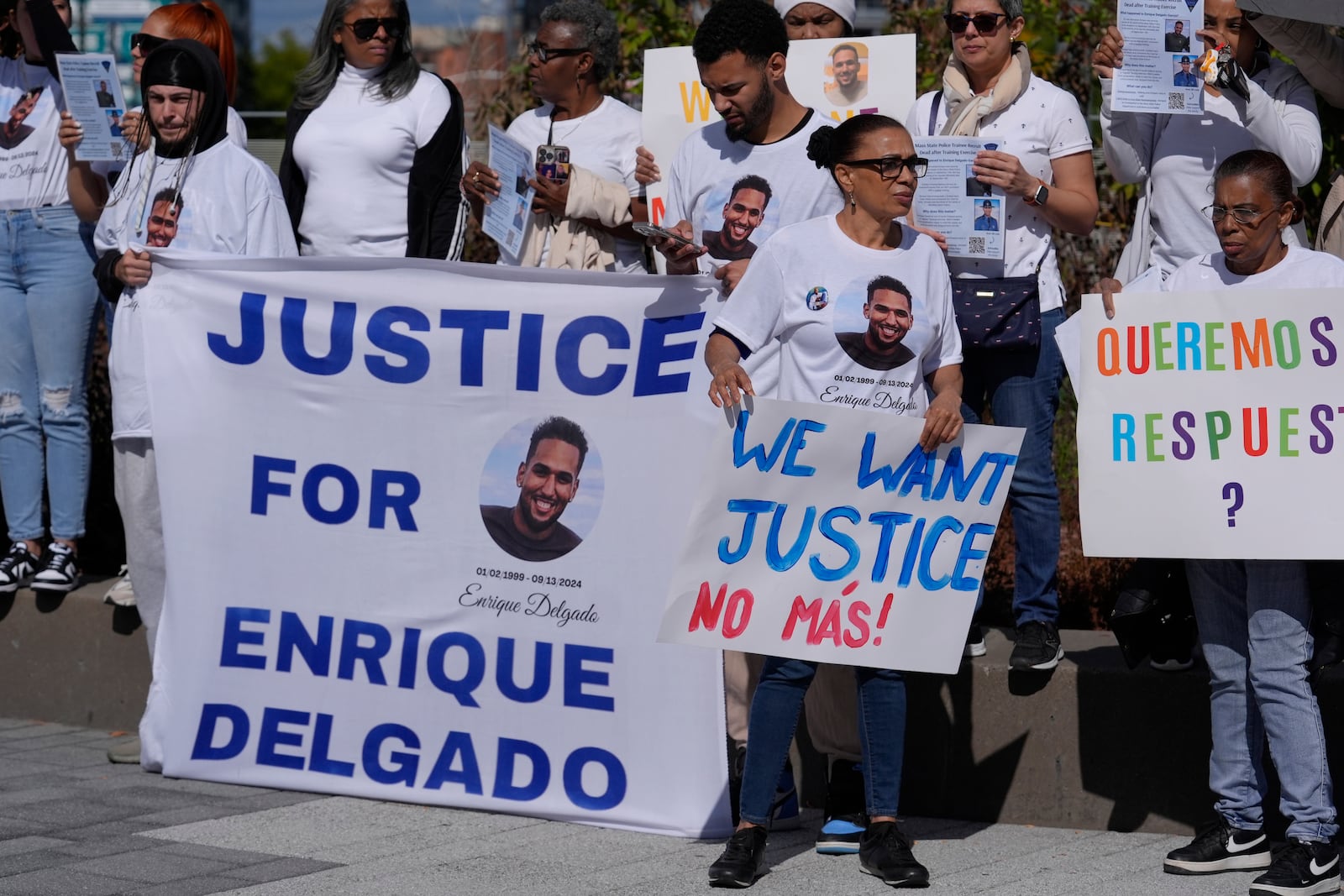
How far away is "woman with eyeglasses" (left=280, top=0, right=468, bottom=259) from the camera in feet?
21.1

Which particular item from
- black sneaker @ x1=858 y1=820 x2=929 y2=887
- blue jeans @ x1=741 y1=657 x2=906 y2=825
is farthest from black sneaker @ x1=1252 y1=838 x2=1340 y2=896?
blue jeans @ x1=741 y1=657 x2=906 y2=825

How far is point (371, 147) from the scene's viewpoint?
638 centimetres

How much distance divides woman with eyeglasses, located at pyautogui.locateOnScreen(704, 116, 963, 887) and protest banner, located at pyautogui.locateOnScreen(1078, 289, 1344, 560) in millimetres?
413

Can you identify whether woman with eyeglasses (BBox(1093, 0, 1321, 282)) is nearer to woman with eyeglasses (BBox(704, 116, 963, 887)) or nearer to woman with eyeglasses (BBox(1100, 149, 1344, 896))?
woman with eyeglasses (BBox(1100, 149, 1344, 896))

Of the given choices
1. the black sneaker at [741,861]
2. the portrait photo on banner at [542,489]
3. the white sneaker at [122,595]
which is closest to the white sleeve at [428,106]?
the portrait photo on banner at [542,489]

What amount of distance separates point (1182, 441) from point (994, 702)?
1060mm

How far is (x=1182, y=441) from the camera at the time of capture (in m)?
5.01

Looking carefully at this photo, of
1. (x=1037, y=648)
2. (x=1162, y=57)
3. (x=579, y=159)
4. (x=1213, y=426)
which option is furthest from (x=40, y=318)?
(x=1213, y=426)

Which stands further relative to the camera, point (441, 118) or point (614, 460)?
point (441, 118)

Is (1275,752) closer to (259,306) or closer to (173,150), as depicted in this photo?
(259,306)

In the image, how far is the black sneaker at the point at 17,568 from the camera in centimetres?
717

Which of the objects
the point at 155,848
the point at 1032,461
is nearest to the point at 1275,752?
the point at 1032,461

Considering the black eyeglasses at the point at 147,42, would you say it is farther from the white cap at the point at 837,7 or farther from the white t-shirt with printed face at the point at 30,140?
the white cap at the point at 837,7

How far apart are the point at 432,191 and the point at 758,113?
1.43m
